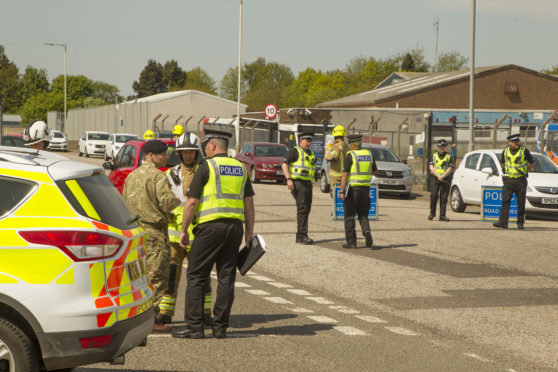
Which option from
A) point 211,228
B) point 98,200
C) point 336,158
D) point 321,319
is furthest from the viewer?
point 336,158

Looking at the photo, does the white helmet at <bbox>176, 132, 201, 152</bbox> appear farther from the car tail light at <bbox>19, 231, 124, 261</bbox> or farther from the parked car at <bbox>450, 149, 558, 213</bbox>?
the parked car at <bbox>450, 149, 558, 213</bbox>

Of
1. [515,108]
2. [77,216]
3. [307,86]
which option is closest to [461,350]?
[77,216]

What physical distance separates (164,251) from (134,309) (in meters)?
2.41

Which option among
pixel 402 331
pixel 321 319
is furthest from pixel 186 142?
pixel 402 331

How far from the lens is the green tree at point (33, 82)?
530 feet

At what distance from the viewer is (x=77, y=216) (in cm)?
500

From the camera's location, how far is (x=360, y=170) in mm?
14227

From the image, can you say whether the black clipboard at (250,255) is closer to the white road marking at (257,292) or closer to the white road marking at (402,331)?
the white road marking at (402,331)

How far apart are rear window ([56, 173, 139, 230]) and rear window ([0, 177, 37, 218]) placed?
177 mm

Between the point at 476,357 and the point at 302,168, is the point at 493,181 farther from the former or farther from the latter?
the point at 476,357

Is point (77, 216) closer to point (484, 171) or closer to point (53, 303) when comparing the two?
point (53, 303)

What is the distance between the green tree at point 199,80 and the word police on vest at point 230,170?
15574 centimetres

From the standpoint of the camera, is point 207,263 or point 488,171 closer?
point 207,263

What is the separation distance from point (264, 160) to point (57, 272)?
1127 inches
